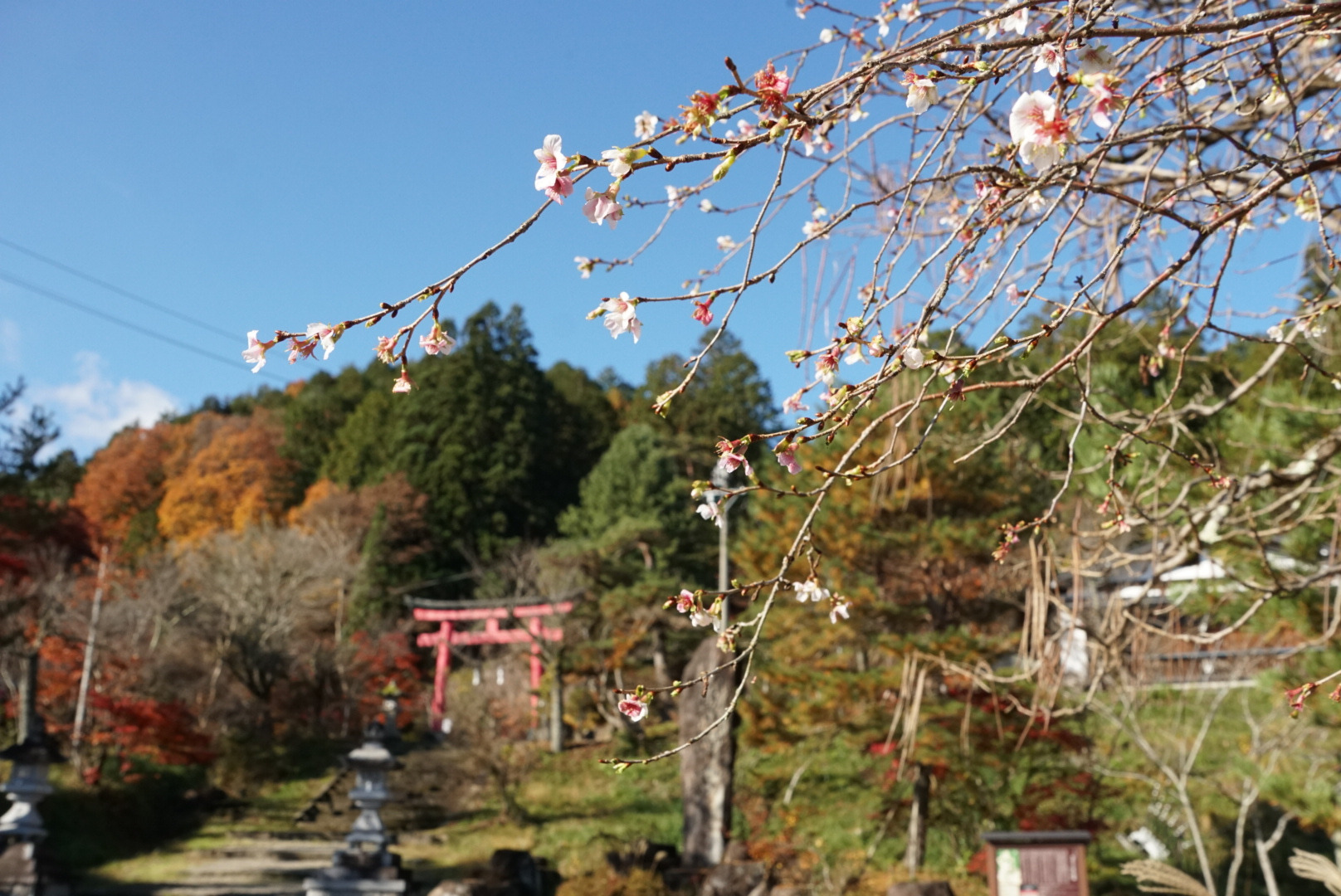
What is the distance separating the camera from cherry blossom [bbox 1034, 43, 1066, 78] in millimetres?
1011

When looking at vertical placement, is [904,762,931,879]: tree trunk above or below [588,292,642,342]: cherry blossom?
below

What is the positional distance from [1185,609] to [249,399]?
3345 centimetres

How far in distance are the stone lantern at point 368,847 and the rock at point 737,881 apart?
228cm

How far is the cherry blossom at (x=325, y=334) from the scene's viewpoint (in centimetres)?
111

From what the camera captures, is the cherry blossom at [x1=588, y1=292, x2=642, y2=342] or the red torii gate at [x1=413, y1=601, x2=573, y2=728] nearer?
the cherry blossom at [x1=588, y1=292, x2=642, y2=342]

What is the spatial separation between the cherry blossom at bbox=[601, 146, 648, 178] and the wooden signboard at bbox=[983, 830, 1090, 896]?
15.4ft

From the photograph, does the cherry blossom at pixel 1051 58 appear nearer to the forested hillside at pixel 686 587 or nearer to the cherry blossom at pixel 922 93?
the cherry blossom at pixel 922 93

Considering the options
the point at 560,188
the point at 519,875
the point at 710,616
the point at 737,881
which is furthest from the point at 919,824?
the point at 560,188

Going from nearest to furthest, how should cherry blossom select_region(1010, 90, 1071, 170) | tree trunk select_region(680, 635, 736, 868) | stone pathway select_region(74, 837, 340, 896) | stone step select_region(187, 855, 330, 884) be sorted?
cherry blossom select_region(1010, 90, 1071, 170), tree trunk select_region(680, 635, 736, 868), stone pathway select_region(74, 837, 340, 896), stone step select_region(187, 855, 330, 884)

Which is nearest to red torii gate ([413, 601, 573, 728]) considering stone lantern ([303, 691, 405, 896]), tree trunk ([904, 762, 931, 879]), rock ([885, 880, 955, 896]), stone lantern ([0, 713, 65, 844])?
stone lantern ([303, 691, 405, 896])

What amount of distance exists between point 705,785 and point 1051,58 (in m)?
8.03

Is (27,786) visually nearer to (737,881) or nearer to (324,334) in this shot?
(737,881)

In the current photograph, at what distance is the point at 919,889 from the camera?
6066 millimetres

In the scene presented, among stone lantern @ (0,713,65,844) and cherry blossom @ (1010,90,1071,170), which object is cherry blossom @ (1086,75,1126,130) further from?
stone lantern @ (0,713,65,844)
